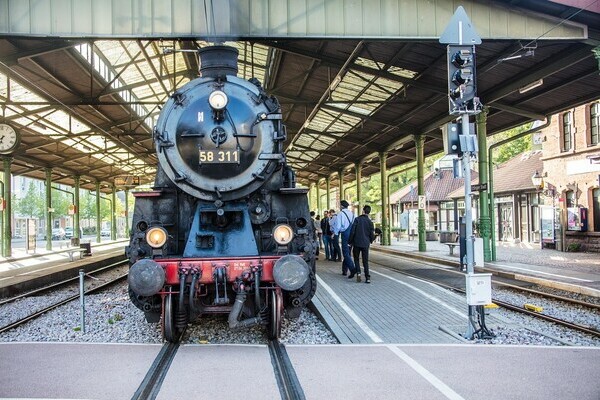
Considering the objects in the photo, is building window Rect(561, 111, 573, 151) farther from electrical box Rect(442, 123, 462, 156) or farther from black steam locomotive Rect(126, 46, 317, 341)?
black steam locomotive Rect(126, 46, 317, 341)

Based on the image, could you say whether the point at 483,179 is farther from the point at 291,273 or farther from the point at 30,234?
the point at 30,234

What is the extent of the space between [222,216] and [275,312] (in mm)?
1378

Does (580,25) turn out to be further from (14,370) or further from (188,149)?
(14,370)

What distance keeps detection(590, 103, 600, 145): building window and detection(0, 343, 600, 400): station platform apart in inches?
678

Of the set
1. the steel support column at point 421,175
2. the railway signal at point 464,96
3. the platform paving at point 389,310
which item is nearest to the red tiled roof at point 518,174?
the steel support column at point 421,175

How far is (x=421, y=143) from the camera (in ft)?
68.5

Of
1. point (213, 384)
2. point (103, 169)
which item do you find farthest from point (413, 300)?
point (103, 169)

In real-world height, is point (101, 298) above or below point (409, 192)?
below

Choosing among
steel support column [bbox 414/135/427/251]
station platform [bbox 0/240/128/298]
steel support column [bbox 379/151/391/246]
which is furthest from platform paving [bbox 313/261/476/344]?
steel support column [bbox 379/151/391/246]

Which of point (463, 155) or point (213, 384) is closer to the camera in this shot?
point (213, 384)

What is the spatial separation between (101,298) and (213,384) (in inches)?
280

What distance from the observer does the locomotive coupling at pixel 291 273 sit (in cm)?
587

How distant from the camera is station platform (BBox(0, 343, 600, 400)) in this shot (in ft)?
14.9

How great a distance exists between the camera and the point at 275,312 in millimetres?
6355
